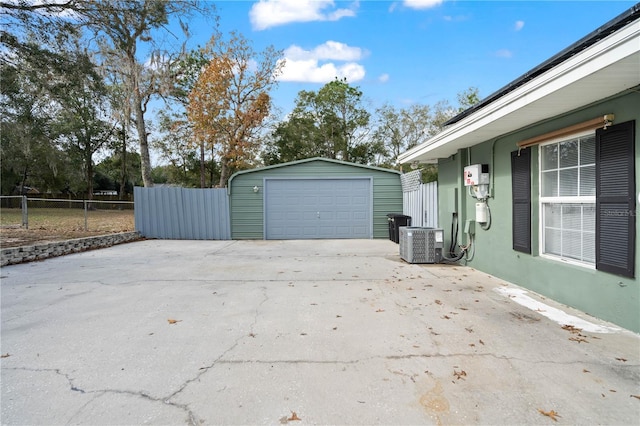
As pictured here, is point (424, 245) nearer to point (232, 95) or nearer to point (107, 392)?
point (107, 392)

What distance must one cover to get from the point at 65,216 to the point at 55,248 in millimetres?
9219

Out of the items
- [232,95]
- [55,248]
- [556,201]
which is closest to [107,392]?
[556,201]

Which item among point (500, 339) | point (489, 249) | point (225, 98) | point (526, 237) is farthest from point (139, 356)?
point (225, 98)

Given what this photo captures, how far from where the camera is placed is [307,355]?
2.70m

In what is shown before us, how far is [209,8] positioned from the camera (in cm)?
907

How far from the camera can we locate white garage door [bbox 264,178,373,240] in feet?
38.7

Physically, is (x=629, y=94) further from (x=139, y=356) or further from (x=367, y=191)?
(x=367, y=191)

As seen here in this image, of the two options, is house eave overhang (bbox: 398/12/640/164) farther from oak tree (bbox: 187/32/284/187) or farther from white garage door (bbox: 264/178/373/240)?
oak tree (bbox: 187/32/284/187)

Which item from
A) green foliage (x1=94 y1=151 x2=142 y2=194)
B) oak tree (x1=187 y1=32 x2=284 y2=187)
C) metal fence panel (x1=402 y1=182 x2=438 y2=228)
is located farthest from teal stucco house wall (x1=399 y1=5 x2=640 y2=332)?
green foliage (x1=94 y1=151 x2=142 y2=194)

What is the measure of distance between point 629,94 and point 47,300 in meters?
6.75

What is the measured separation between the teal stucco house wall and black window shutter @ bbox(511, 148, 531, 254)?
1 centimetres

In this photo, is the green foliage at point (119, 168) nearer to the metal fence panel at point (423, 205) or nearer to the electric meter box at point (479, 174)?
the metal fence panel at point (423, 205)

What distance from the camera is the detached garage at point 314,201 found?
1177 centimetres

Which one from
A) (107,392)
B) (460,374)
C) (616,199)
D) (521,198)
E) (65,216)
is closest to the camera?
(107,392)
